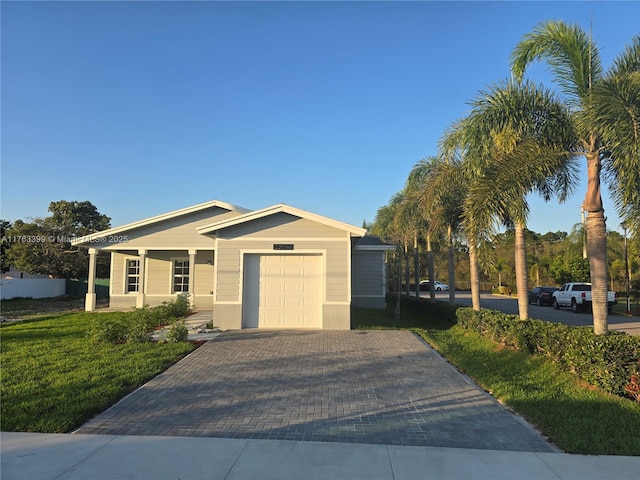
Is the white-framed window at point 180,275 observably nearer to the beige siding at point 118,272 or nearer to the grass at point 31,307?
the beige siding at point 118,272

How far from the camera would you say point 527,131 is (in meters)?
9.46

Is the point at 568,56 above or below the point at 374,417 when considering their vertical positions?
above

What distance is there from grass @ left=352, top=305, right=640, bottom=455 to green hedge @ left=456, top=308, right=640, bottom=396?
18 centimetres

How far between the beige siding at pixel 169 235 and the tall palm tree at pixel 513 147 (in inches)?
512

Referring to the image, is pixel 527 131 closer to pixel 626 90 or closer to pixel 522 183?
pixel 522 183

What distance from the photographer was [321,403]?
6375 millimetres

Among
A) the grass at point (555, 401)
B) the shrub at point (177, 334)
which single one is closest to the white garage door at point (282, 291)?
the shrub at point (177, 334)

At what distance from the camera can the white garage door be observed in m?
13.8

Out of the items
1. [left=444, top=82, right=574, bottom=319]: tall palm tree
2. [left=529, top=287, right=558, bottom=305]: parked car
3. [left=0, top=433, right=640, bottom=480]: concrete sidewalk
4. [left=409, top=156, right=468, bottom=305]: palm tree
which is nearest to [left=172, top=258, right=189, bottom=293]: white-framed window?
[left=409, top=156, right=468, bottom=305]: palm tree

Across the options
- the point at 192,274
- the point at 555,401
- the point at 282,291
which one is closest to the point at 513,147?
the point at 555,401

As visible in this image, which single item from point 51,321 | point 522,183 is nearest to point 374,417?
point 522,183

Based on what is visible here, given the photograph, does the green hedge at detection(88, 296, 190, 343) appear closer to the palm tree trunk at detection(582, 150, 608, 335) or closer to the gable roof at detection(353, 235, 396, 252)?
the palm tree trunk at detection(582, 150, 608, 335)

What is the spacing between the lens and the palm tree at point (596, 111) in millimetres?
7477

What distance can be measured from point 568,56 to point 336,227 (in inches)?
290
